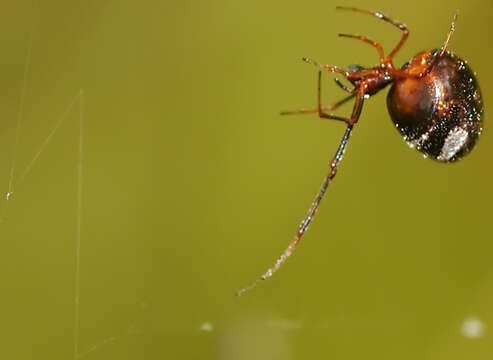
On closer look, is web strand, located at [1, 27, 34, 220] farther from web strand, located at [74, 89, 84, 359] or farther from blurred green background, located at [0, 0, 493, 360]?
web strand, located at [74, 89, 84, 359]

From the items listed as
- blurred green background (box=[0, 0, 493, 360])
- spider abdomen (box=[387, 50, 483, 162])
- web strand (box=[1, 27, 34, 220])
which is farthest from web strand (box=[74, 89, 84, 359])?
spider abdomen (box=[387, 50, 483, 162])

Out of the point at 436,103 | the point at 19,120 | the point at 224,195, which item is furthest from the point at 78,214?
the point at 436,103

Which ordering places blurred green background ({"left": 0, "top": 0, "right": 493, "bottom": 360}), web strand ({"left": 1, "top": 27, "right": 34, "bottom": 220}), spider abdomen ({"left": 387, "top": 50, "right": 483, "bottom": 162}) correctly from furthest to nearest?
blurred green background ({"left": 0, "top": 0, "right": 493, "bottom": 360})
web strand ({"left": 1, "top": 27, "right": 34, "bottom": 220})
spider abdomen ({"left": 387, "top": 50, "right": 483, "bottom": 162})

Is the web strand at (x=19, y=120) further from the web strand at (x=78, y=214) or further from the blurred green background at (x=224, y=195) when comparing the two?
the web strand at (x=78, y=214)

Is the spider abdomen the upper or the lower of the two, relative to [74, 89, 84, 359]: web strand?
upper

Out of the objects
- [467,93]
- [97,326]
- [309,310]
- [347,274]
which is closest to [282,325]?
[309,310]

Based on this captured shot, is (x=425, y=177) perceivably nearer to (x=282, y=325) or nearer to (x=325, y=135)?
(x=325, y=135)

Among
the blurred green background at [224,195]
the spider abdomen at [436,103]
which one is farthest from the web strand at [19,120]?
the spider abdomen at [436,103]
